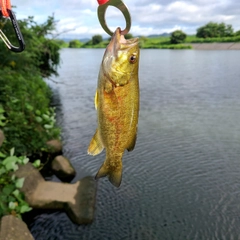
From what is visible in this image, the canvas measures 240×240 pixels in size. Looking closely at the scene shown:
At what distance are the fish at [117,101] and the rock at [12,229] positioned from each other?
14.2 feet

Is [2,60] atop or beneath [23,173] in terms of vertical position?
atop

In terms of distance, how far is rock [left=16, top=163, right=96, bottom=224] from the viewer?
7.51 m

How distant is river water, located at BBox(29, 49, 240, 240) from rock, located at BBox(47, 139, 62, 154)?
1.38 feet

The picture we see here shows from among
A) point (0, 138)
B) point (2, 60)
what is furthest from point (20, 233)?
Answer: point (2, 60)

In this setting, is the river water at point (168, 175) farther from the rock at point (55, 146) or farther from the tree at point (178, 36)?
the tree at point (178, 36)

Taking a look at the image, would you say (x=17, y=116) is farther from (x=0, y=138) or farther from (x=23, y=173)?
(x=0, y=138)

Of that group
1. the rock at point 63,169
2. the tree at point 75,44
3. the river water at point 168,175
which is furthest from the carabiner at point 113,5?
the tree at point 75,44

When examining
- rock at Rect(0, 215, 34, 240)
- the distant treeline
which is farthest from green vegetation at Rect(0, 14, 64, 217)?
the distant treeline

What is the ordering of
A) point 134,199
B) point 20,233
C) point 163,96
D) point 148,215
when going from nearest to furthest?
point 20,233 → point 148,215 → point 134,199 → point 163,96

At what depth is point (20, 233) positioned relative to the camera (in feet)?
18.5

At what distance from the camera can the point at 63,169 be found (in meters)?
9.77

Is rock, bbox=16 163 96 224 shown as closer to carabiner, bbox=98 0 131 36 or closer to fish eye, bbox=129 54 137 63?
fish eye, bbox=129 54 137 63

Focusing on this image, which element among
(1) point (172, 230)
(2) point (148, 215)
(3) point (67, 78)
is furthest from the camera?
(3) point (67, 78)

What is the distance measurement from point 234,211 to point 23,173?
518cm
